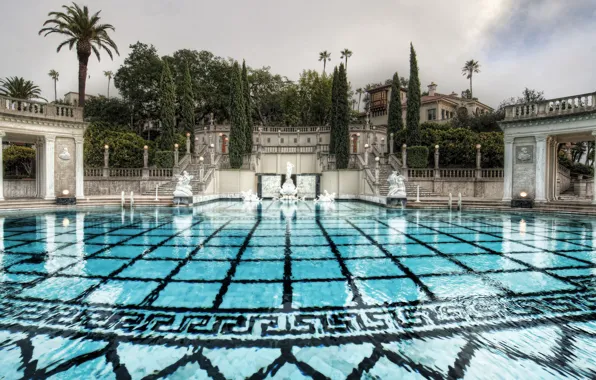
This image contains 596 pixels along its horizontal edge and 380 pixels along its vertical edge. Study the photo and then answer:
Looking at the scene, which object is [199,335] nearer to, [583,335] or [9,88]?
[583,335]

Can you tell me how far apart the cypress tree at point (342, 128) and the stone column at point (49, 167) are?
20249 millimetres

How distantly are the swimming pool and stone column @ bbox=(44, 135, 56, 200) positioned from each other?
40.5 ft

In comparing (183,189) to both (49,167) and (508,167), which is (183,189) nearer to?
(49,167)

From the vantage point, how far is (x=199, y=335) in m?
3.27

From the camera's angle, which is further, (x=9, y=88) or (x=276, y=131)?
(x=276, y=131)

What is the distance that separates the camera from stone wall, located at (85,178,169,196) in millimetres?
23562

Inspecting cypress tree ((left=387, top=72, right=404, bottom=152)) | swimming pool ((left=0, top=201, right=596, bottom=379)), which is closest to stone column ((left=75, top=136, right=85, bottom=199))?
swimming pool ((left=0, top=201, right=596, bottom=379))

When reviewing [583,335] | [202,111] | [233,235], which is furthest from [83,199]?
[202,111]

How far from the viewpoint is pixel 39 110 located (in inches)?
711

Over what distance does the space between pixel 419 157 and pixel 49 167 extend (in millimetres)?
24992

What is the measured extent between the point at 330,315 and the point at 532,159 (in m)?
18.5

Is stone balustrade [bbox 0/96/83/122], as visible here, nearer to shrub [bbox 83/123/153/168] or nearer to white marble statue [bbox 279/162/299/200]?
shrub [bbox 83/123/153/168]

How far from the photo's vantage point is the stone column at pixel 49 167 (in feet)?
59.4

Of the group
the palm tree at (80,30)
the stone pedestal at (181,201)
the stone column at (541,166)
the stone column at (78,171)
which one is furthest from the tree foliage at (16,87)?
the stone column at (541,166)
